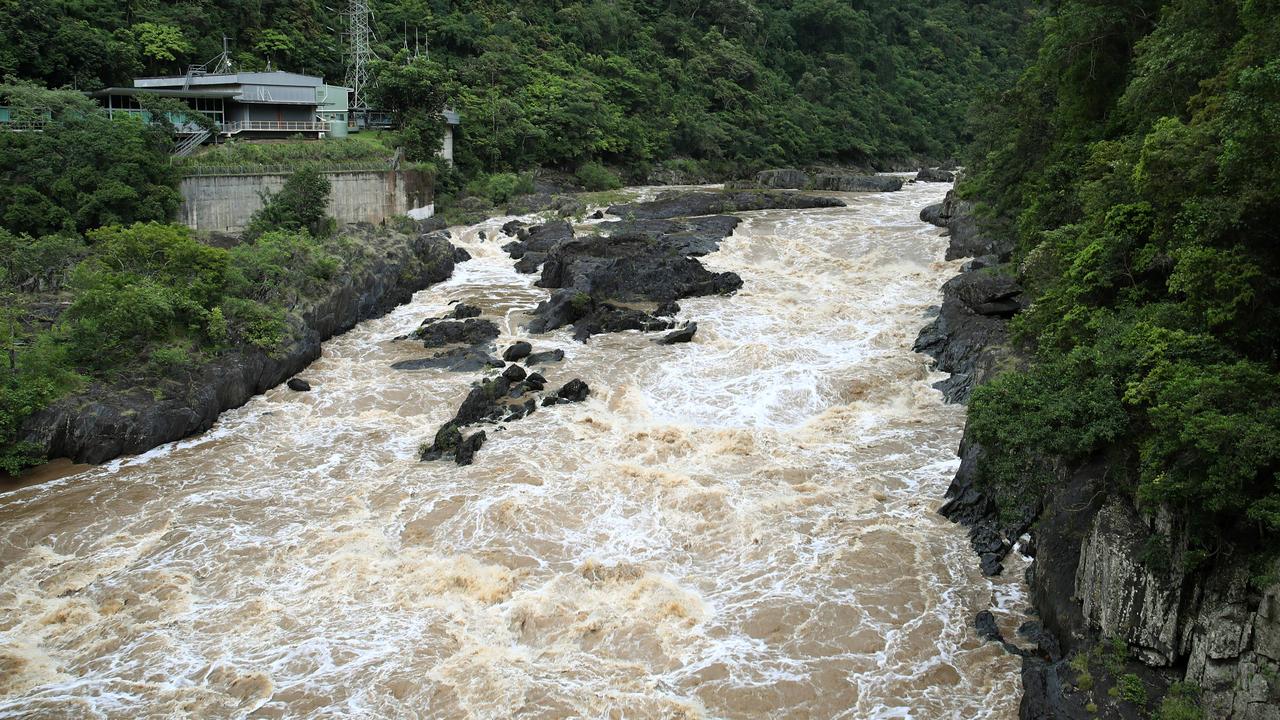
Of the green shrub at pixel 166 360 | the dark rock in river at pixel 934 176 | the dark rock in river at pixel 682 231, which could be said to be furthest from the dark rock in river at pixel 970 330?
the dark rock in river at pixel 934 176

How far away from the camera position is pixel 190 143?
39.1m

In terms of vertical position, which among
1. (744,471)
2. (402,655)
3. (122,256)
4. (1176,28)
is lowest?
(402,655)

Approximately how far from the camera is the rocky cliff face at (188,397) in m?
21.3

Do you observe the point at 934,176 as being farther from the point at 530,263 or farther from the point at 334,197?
the point at 334,197

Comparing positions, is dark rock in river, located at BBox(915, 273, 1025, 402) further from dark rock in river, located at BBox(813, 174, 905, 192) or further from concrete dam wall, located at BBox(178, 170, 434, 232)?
dark rock in river, located at BBox(813, 174, 905, 192)

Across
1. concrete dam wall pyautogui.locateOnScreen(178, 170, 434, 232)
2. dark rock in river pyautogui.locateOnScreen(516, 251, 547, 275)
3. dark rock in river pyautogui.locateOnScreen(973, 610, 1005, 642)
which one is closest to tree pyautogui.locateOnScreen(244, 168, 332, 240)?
concrete dam wall pyautogui.locateOnScreen(178, 170, 434, 232)

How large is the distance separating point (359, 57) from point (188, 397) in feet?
114

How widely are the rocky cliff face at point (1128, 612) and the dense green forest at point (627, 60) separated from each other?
4373 cm

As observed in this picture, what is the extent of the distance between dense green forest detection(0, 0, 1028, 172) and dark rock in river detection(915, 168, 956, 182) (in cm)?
631

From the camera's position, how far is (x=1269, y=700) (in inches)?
397

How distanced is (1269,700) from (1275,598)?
1.14m

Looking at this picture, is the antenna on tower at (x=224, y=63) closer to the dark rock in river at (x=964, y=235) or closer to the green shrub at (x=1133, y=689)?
the dark rock in river at (x=964, y=235)

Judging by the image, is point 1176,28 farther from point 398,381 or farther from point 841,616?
point 398,381

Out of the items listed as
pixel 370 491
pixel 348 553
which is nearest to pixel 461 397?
pixel 370 491
